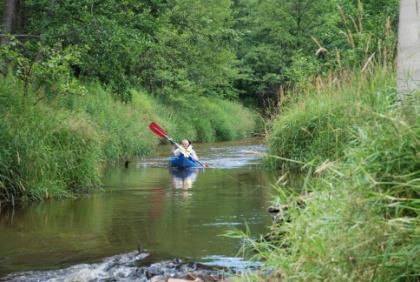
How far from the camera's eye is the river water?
7.65 m

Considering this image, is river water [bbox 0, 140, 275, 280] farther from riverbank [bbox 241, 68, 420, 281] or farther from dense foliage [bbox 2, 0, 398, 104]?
dense foliage [bbox 2, 0, 398, 104]

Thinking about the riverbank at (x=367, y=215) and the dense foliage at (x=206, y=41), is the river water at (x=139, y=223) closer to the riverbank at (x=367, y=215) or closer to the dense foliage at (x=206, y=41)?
the riverbank at (x=367, y=215)

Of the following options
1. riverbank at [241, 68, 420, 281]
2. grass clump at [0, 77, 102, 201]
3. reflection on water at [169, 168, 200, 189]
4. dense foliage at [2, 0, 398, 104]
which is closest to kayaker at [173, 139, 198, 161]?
reflection on water at [169, 168, 200, 189]

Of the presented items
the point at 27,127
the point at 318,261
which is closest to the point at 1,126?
the point at 27,127

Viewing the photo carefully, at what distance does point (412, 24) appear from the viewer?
582 cm

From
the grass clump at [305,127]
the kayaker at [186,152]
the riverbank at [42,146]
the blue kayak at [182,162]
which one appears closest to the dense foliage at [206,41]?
the grass clump at [305,127]

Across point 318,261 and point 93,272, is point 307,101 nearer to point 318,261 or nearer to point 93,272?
point 93,272

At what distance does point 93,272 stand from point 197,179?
944 cm

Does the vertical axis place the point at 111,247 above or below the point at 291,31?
below

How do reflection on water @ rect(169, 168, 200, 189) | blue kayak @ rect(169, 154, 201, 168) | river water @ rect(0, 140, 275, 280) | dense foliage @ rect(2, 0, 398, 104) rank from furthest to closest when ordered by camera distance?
blue kayak @ rect(169, 154, 201, 168)
dense foliage @ rect(2, 0, 398, 104)
reflection on water @ rect(169, 168, 200, 189)
river water @ rect(0, 140, 275, 280)

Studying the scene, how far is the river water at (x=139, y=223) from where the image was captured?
25.1ft

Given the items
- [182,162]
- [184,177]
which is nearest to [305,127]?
[184,177]

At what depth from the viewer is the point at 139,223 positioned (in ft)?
31.9

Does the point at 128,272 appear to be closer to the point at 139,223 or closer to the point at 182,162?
the point at 139,223
